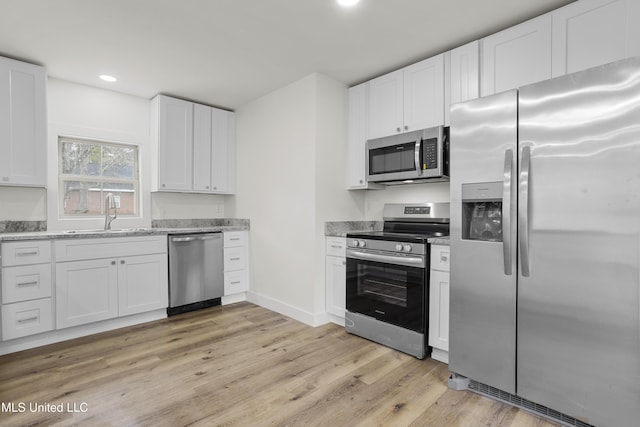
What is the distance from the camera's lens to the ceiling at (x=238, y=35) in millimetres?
2275

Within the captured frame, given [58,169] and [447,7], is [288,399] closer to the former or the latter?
[447,7]

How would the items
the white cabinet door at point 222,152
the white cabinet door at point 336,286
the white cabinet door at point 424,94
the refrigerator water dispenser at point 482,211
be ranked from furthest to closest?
the white cabinet door at point 222,152, the white cabinet door at point 336,286, the white cabinet door at point 424,94, the refrigerator water dispenser at point 482,211

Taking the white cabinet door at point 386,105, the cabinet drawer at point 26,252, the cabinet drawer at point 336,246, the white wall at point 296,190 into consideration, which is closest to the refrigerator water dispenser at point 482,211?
the white cabinet door at point 386,105

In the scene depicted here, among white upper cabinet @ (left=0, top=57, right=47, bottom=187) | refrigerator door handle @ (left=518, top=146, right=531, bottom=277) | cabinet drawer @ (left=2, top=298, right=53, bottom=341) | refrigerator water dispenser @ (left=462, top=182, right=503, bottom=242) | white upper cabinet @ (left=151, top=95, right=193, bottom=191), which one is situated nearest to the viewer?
refrigerator door handle @ (left=518, top=146, right=531, bottom=277)

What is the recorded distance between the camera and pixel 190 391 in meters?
2.12

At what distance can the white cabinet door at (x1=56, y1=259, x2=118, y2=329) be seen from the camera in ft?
9.64

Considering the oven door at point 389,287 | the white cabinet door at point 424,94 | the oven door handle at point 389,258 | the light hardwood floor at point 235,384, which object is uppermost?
the white cabinet door at point 424,94

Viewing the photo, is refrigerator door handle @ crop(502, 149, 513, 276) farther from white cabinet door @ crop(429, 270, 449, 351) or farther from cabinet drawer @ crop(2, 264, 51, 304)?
cabinet drawer @ crop(2, 264, 51, 304)

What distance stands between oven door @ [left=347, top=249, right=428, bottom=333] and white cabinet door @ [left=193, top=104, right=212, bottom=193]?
2.22 meters

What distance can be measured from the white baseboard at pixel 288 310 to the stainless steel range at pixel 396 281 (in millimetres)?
370

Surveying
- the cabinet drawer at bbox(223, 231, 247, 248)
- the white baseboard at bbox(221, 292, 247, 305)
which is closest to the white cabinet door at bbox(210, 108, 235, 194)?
the cabinet drawer at bbox(223, 231, 247, 248)

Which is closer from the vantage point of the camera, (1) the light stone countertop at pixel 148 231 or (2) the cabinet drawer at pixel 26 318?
(2) the cabinet drawer at pixel 26 318

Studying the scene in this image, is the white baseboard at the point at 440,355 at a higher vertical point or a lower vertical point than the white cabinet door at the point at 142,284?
lower

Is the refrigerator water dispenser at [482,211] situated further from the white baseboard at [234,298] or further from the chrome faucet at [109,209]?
the chrome faucet at [109,209]
